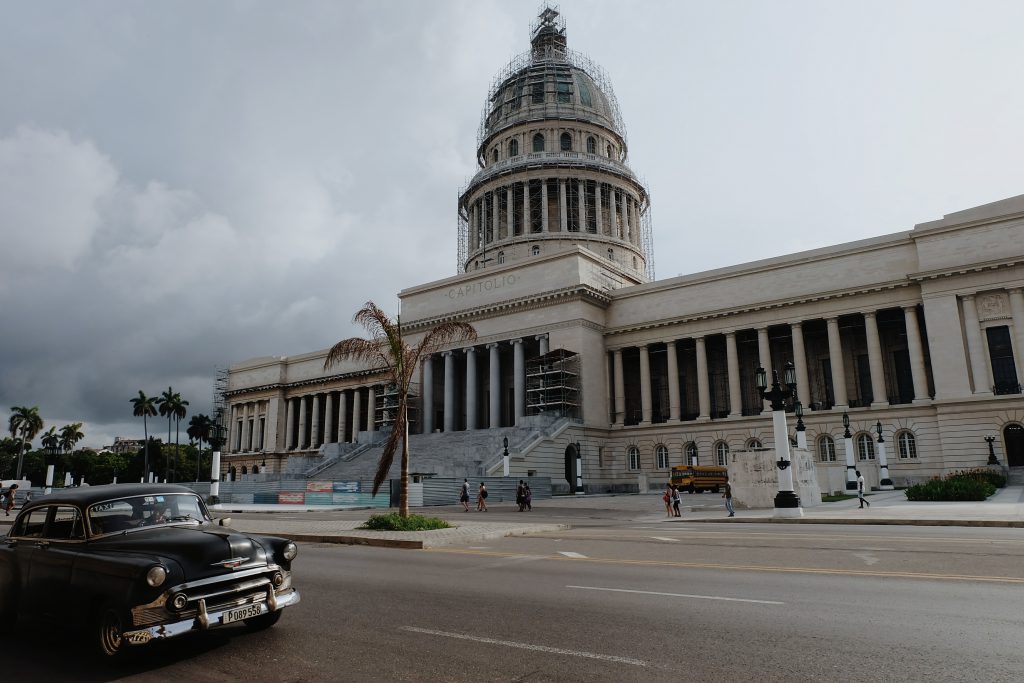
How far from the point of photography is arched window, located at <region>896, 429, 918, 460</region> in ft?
153

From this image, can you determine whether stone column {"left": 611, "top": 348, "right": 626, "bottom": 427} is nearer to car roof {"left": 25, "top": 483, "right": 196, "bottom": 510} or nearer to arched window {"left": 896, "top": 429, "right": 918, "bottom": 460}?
arched window {"left": 896, "top": 429, "right": 918, "bottom": 460}

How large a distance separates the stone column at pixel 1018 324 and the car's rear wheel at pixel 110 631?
50.1m

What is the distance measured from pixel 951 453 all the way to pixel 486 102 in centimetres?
6995

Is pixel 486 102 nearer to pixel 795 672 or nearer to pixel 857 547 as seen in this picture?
pixel 857 547

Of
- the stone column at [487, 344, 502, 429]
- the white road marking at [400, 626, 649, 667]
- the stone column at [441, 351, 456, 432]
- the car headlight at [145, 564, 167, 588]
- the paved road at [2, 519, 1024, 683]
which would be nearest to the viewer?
the paved road at [2, 519, 1024, 683]

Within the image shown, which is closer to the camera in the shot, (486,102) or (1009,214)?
(1009,214)

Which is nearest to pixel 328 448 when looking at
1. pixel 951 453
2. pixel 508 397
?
pixel 508 397

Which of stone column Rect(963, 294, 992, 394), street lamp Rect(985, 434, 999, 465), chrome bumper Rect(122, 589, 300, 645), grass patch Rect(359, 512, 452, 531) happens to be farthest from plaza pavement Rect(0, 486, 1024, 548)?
stone column Rect(963, 294, 992, 394)

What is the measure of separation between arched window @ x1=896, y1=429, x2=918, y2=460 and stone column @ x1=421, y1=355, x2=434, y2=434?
37.3 metres

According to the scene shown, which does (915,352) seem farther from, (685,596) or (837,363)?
(685,596)

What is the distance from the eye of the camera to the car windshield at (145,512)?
298 inches

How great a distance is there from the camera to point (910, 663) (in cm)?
584

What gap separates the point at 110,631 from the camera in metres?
6.42

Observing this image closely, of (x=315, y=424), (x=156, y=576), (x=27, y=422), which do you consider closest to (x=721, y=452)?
(x=315, y=424)
